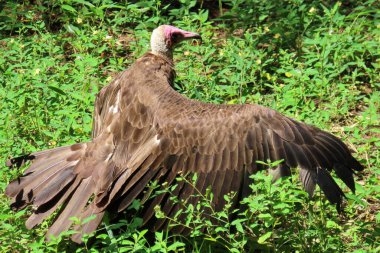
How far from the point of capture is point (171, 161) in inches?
225

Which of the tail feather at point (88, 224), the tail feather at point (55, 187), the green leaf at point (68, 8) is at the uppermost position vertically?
the green leaf at point (68, 8)

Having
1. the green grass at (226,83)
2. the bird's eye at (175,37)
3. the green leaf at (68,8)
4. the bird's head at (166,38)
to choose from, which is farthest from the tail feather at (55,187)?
the green leaf at (68,8)

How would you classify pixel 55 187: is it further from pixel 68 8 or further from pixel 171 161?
pixel 68 8

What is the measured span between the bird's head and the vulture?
3.79 ft

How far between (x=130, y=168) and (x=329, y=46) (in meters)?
2.78

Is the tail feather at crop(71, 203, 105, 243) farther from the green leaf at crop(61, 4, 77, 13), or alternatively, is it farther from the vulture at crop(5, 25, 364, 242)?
the green leaf at crop(61, 4, 77, 13)

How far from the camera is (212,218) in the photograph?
5.53 metres

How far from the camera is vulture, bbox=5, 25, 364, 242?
5566 millimetres

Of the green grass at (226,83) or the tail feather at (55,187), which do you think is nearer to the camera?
the green grass at (226,83)

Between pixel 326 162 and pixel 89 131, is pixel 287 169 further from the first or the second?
pixel 89 131

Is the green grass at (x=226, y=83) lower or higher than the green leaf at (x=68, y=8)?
lower

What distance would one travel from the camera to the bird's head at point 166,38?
725 centimetres

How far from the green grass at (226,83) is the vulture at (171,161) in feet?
0.45

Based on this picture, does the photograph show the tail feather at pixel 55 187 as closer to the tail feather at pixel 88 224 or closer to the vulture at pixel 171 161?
the vulture at pixel 171 161
